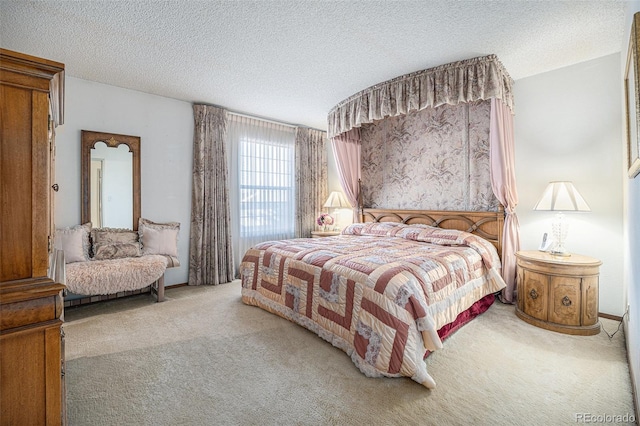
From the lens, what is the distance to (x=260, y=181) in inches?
191

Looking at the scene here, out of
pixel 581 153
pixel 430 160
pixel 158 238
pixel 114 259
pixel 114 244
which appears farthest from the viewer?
pixel 430 160

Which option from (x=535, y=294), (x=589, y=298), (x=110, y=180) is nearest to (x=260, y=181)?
(x=110, y=180)

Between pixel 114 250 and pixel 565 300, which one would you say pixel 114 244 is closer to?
pixel 114 250

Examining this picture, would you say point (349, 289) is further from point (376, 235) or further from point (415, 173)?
point (415, 173)

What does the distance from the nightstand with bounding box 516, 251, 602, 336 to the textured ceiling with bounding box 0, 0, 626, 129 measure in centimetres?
199

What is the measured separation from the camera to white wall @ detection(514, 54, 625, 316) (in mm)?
2811

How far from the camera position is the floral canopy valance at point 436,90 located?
110 inches

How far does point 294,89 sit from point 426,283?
280 cm

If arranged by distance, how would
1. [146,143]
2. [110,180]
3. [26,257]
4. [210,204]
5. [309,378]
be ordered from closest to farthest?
[26,257] → [309,378] → [110,180] → [146,143] → [210,204]

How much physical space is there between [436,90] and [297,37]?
1.53m

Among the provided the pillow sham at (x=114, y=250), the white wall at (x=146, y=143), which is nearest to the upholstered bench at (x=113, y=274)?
the pillow sham at (x=114, y=250)

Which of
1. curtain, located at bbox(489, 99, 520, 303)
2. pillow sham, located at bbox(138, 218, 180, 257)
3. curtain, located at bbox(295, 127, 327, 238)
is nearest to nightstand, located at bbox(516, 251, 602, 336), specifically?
curtain, located at bbox(489, 99, 520, 303)

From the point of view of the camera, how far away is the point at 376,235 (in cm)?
400

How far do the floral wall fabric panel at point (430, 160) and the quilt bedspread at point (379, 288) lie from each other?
745 mm
